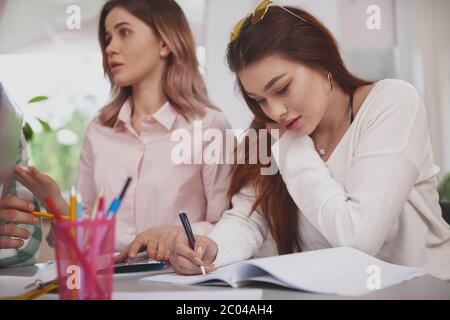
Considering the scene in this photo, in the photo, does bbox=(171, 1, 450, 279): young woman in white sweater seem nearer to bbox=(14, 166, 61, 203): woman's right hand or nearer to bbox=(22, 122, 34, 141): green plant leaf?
bbox=(14, 166, 61, 203): woman's right hand

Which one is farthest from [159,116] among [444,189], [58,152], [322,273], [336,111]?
[444,189]

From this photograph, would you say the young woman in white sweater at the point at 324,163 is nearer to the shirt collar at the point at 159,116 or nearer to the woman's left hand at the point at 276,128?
the woman's left hand at the point at 276,128

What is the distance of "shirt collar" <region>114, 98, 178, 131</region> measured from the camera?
1.31m

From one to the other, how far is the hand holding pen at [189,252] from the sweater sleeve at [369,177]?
0.60 ft

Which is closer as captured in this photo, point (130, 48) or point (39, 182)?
point (39, 182)

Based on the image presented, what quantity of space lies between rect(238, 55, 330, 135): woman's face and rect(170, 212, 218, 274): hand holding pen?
26cm

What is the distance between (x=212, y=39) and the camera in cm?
138

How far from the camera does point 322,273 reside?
24.8 inches

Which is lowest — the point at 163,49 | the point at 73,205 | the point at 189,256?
the point at 189,256

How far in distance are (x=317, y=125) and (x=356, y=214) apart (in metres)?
0.30

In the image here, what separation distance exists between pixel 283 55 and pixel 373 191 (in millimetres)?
290

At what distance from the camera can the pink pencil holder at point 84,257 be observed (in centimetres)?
52

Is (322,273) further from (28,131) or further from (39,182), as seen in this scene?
(28,131)

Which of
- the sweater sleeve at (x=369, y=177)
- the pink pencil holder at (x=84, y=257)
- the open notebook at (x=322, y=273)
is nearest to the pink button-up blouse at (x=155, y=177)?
the sweater sleeve at (x=369, y=177)
